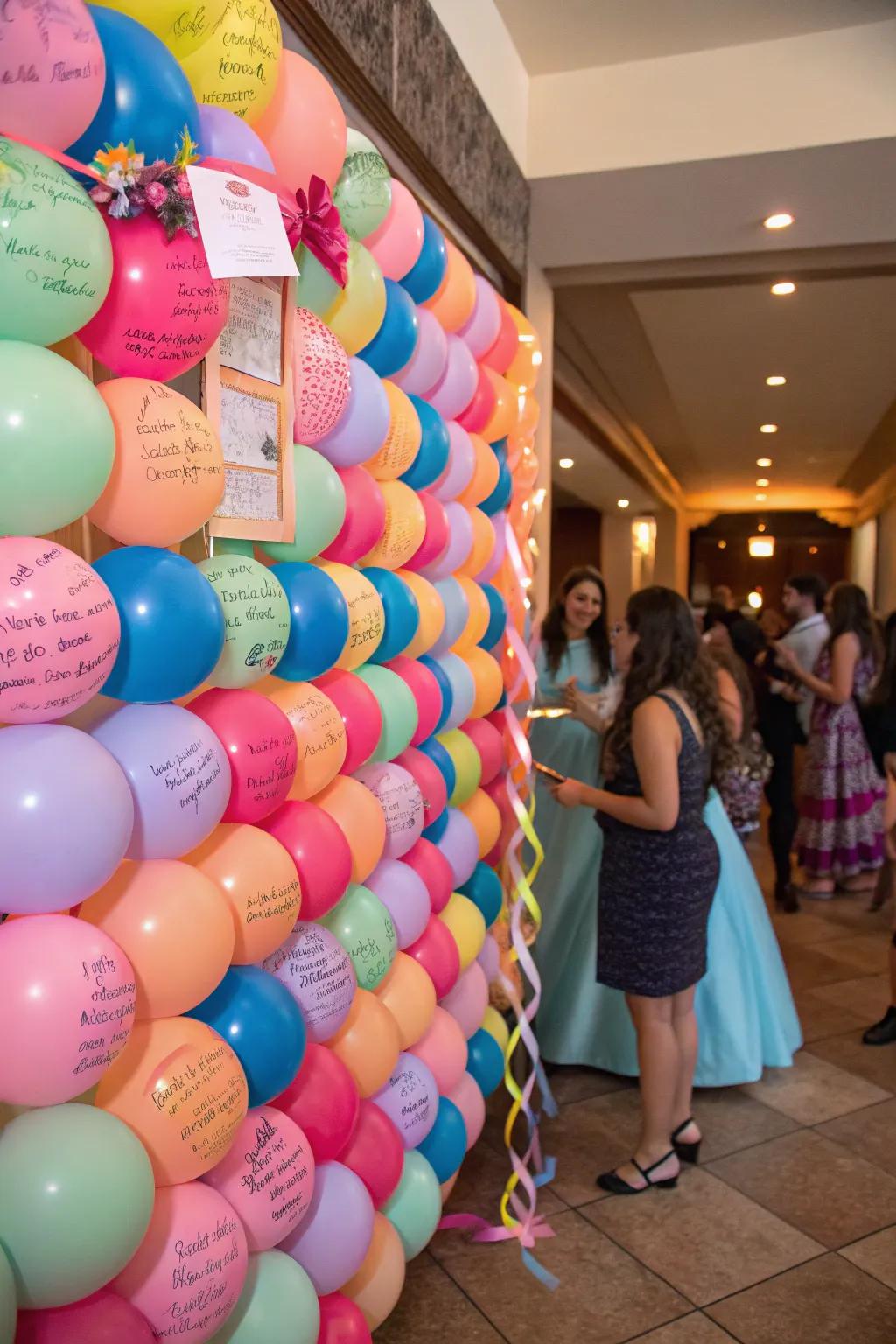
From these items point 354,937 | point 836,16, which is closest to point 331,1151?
point 354,937

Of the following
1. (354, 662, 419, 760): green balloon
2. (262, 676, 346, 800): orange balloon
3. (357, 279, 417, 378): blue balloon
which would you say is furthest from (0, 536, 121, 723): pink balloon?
(357, 279, 417, 378): blue balloon

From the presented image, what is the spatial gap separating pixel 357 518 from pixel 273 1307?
1062 millimetres

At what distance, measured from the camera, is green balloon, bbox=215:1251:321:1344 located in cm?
122

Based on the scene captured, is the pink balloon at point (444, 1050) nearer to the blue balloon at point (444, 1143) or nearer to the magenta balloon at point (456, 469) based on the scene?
the blue balloon at point (444, 1143)

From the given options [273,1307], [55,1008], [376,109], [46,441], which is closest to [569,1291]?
[273,1307]

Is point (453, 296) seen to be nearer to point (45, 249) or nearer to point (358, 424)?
point (358, 424)

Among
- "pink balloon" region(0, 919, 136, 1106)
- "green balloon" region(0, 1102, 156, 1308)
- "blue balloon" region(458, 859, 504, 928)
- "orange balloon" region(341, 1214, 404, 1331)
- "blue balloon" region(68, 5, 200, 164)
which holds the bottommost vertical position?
"orange balloon" region(341, 1214, 404, 1331)

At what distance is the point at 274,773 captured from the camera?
126 cm

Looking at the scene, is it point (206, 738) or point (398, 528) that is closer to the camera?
point (206, 738)

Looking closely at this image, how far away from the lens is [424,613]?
179 centimetres

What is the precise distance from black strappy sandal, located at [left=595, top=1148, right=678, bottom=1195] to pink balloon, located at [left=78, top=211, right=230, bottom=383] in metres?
2.03

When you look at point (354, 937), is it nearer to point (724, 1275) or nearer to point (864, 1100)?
point (724, 1275)

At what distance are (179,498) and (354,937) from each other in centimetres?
78

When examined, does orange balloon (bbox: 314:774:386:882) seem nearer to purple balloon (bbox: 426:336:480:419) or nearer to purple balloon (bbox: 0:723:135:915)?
purple balloon (bbox: 0:723:135:915)
